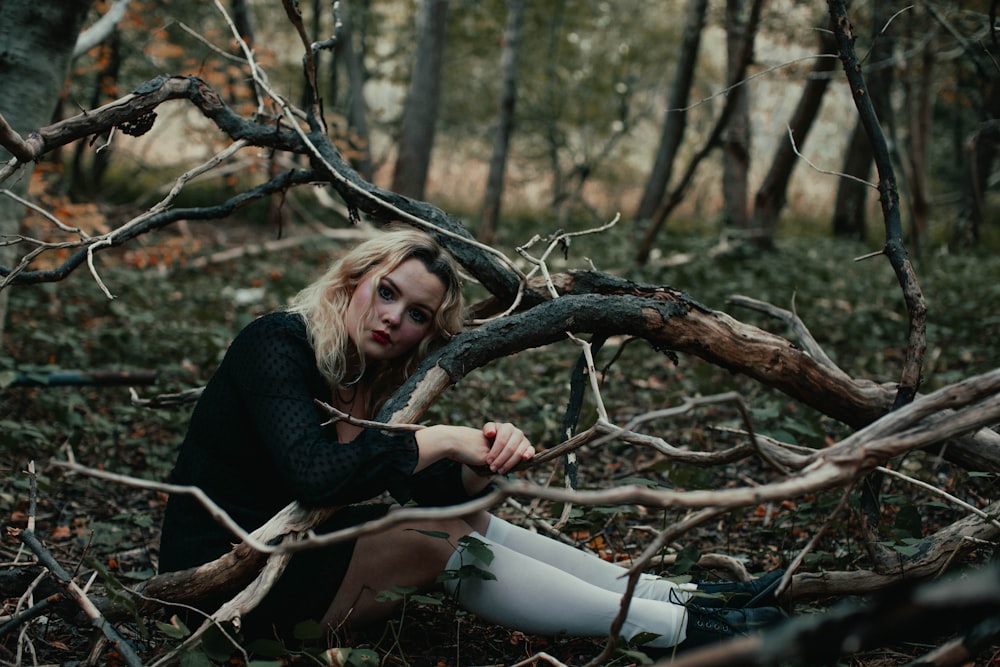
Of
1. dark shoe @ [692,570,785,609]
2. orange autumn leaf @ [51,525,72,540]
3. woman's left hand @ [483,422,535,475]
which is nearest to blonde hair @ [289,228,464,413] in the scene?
woman's left hand @ [483,422,535,475]

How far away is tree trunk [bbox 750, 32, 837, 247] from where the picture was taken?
20.1ft

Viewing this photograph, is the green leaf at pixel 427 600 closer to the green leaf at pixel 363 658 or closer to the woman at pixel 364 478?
the woman at pixel 364 478

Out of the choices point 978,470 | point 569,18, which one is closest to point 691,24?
point 569,18

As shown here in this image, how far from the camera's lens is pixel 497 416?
4.28 m

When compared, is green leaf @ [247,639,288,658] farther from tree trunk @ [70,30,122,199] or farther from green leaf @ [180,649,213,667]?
tree trunk @ [70,30,122,199]

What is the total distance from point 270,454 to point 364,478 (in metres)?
0.28

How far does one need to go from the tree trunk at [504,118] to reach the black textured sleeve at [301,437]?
7079mm

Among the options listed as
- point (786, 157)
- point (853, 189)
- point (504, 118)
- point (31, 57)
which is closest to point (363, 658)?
point (31, 57)

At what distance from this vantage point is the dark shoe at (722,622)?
210 cm

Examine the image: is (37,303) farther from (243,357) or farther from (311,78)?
(243,357)

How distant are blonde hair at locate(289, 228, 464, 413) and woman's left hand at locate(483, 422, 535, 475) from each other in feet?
1.43

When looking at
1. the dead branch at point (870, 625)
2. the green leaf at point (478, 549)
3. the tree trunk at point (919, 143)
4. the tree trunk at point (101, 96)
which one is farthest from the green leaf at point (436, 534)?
the tree trunk at point (919, 143)

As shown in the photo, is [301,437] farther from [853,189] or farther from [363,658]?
A: [853,189]

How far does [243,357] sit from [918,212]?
23.1 ft
